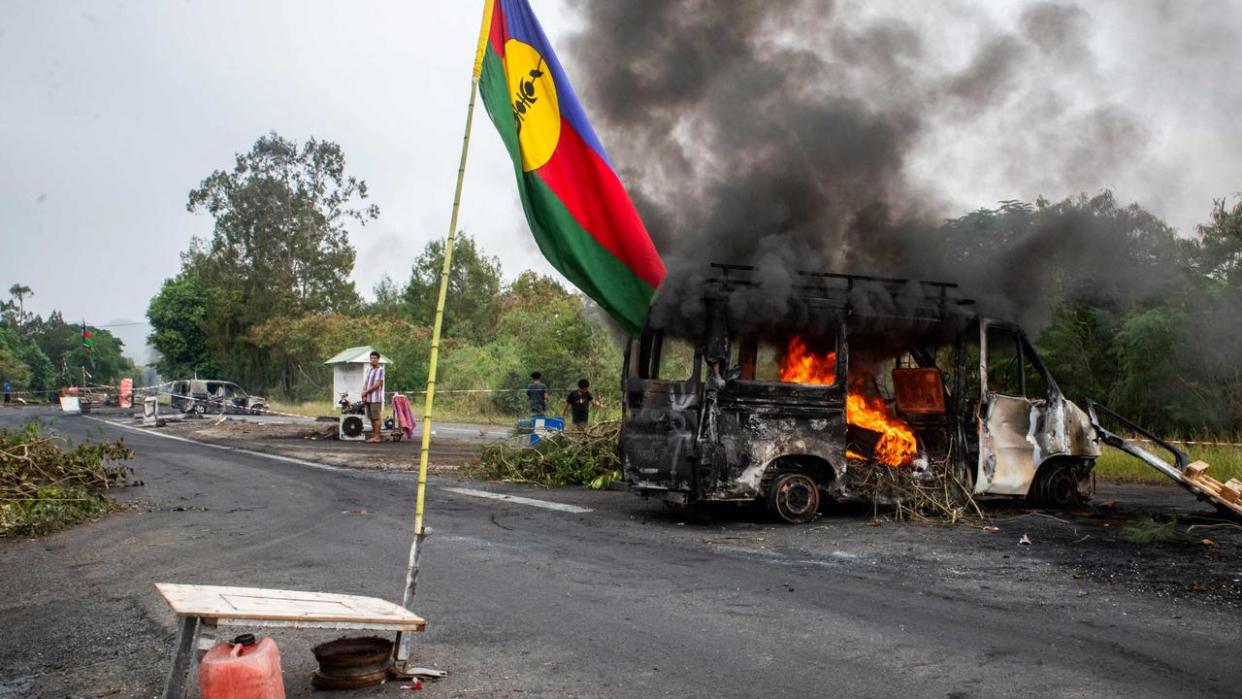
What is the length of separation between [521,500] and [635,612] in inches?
227

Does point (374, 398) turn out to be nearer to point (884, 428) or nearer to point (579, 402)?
point (579, 402)

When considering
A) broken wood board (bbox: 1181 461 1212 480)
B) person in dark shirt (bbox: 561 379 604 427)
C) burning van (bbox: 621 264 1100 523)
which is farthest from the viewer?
person in dark shirt (bbox: 561 379 604 427)

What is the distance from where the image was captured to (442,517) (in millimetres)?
→ 9867

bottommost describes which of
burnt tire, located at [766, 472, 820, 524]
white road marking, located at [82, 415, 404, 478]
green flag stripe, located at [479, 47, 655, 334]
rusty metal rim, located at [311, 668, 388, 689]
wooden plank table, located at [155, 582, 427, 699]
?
rusty metal rim, located at [311, 668, 388, 689]

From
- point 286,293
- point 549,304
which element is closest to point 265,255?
point 286,293

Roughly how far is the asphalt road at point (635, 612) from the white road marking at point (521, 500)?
67 centimetres

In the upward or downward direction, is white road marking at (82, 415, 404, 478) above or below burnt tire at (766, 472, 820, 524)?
below

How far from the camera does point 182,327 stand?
5909 centimetres

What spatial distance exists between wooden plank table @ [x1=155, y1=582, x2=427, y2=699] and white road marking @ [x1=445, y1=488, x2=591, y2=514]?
612 centimetres

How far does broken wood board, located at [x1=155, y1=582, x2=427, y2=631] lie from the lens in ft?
11.9

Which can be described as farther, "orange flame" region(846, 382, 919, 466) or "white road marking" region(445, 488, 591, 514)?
"white road marking" region(445, 488, 591, 514)

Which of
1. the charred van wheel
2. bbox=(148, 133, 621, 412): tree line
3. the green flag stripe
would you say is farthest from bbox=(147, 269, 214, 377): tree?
the green flag stripe

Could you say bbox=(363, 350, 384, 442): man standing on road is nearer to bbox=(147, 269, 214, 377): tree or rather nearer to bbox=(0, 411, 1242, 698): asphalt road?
bbox=(0, 411, 1242, 698): asphalt road

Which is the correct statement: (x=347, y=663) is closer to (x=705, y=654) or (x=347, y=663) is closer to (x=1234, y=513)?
(x=705, y=654)
